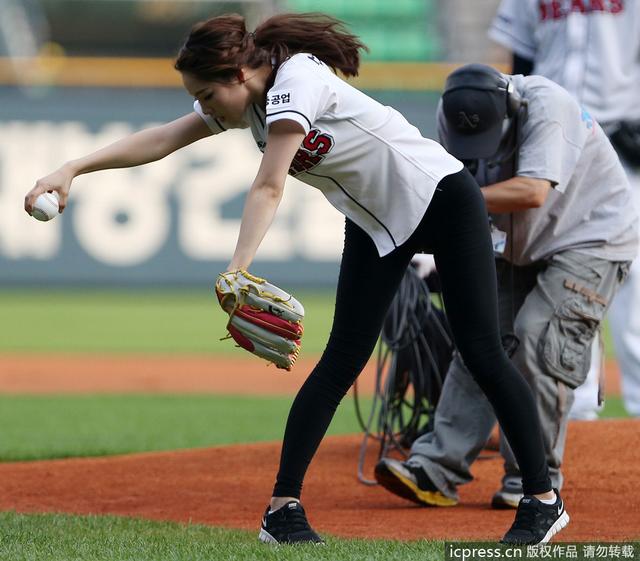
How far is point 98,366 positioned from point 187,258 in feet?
19.5

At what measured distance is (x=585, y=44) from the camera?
6152 mm

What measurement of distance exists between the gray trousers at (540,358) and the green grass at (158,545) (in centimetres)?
98

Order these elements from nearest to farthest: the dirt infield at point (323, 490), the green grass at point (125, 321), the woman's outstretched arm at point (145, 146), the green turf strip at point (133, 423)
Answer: the woman's outstretched arm at point (145, 146), the dirt infield at point (323, 490), the green turf strip at point (133, 423), the green grass at point (125, 321)

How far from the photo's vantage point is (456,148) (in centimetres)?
437

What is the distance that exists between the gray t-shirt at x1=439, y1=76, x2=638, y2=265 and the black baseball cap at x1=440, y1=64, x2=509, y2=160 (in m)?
0.12

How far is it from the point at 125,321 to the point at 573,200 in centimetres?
1099

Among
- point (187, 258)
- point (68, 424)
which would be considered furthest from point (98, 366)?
point (187, 258)

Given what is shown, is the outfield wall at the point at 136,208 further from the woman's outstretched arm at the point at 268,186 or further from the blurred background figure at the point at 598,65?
the woman's outstretched arm at the point at 268,186

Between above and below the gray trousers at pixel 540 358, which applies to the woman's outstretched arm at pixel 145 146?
above

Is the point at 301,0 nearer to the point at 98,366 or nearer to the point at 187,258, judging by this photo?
the point at 187,258

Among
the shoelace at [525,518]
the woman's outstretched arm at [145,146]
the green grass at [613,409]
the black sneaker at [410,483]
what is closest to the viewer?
the shoelace at [525,518]

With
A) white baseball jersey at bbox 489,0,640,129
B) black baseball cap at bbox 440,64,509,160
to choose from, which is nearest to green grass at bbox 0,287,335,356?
white baseball jersey at bbox 489,0,640,129

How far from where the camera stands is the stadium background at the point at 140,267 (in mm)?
5027

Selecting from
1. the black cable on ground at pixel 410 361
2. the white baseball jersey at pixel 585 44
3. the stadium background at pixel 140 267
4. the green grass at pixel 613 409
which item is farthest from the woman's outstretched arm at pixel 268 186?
the green grass at pixel 613 409
